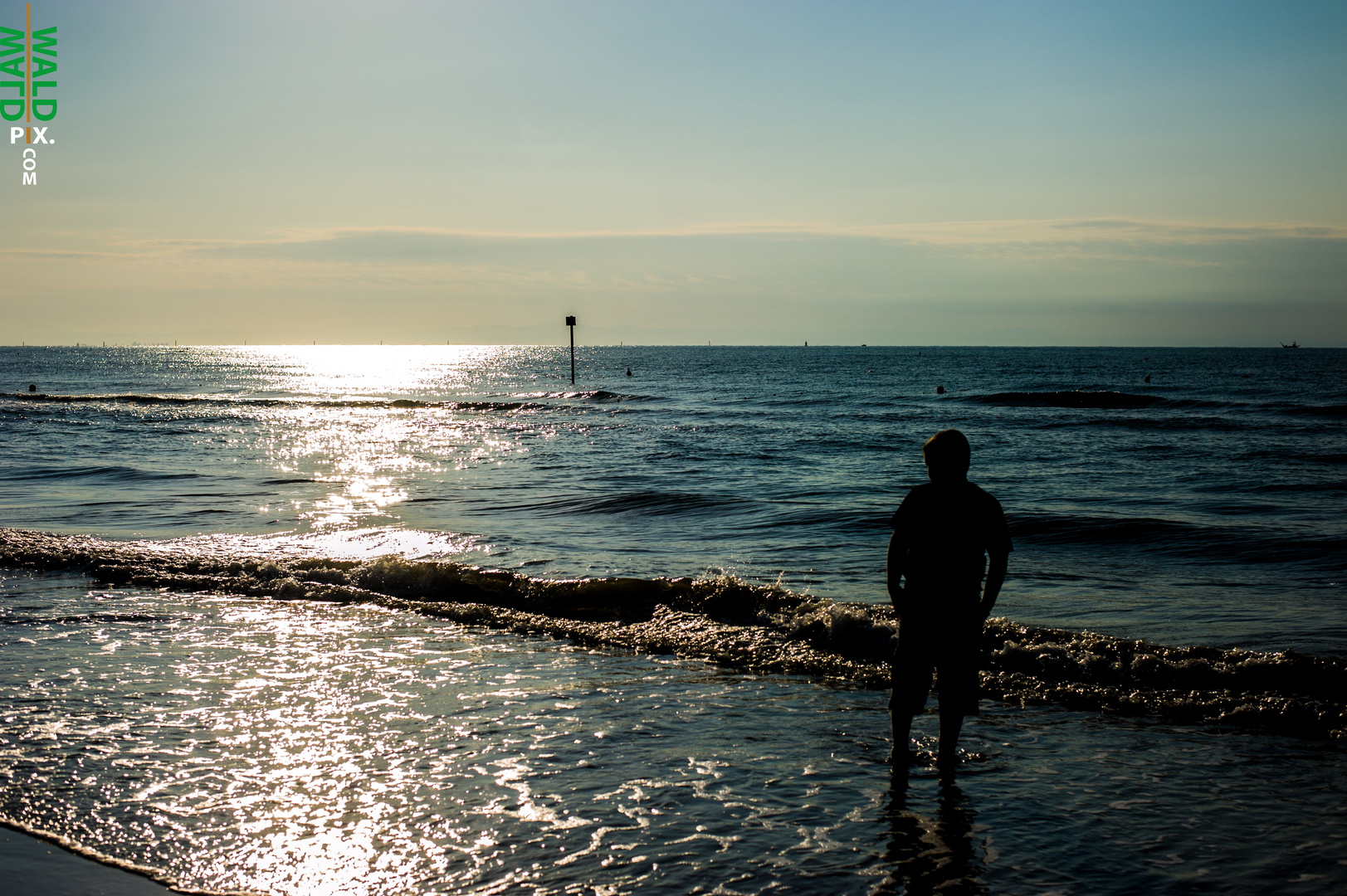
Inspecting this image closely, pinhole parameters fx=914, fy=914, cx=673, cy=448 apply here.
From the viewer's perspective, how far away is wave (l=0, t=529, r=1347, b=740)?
706cm

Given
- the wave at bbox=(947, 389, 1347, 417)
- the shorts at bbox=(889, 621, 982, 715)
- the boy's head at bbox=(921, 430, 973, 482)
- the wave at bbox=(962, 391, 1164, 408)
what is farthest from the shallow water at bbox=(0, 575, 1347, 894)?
the wave at bbox=(962, 391, 1164, 408)

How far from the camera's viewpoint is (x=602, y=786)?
5.27 m

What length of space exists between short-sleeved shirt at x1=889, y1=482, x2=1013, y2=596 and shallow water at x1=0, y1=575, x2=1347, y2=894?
1.23 m

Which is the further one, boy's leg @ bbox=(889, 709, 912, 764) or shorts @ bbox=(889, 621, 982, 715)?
boy's leg @ bbox=(889, 709, 912, 764)

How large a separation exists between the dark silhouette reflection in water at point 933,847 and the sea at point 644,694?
0.02m

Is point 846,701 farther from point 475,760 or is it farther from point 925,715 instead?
point 475,760

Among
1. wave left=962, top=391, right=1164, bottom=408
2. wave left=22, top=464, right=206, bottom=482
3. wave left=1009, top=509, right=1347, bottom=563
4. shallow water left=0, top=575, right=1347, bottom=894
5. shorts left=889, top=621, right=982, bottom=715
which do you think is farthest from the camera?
wave left=962, top=391, right=1164, bottom=408

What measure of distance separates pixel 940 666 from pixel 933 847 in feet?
3.26

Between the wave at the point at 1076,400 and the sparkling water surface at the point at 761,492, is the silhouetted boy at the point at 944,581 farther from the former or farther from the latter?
the wave at the point at 1076,400

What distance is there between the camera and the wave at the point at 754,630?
7.06 meters

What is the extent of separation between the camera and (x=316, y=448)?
95.3ft

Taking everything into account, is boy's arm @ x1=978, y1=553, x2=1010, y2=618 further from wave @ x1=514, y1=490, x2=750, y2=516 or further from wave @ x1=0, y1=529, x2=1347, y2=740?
wave @ x1=514, y1=490, x2=750, y2=516

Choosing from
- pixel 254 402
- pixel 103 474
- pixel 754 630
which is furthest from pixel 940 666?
pixel 254 402

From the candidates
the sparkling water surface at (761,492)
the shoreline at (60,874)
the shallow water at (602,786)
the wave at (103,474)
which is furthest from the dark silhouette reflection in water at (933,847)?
the wave at (103,474)
